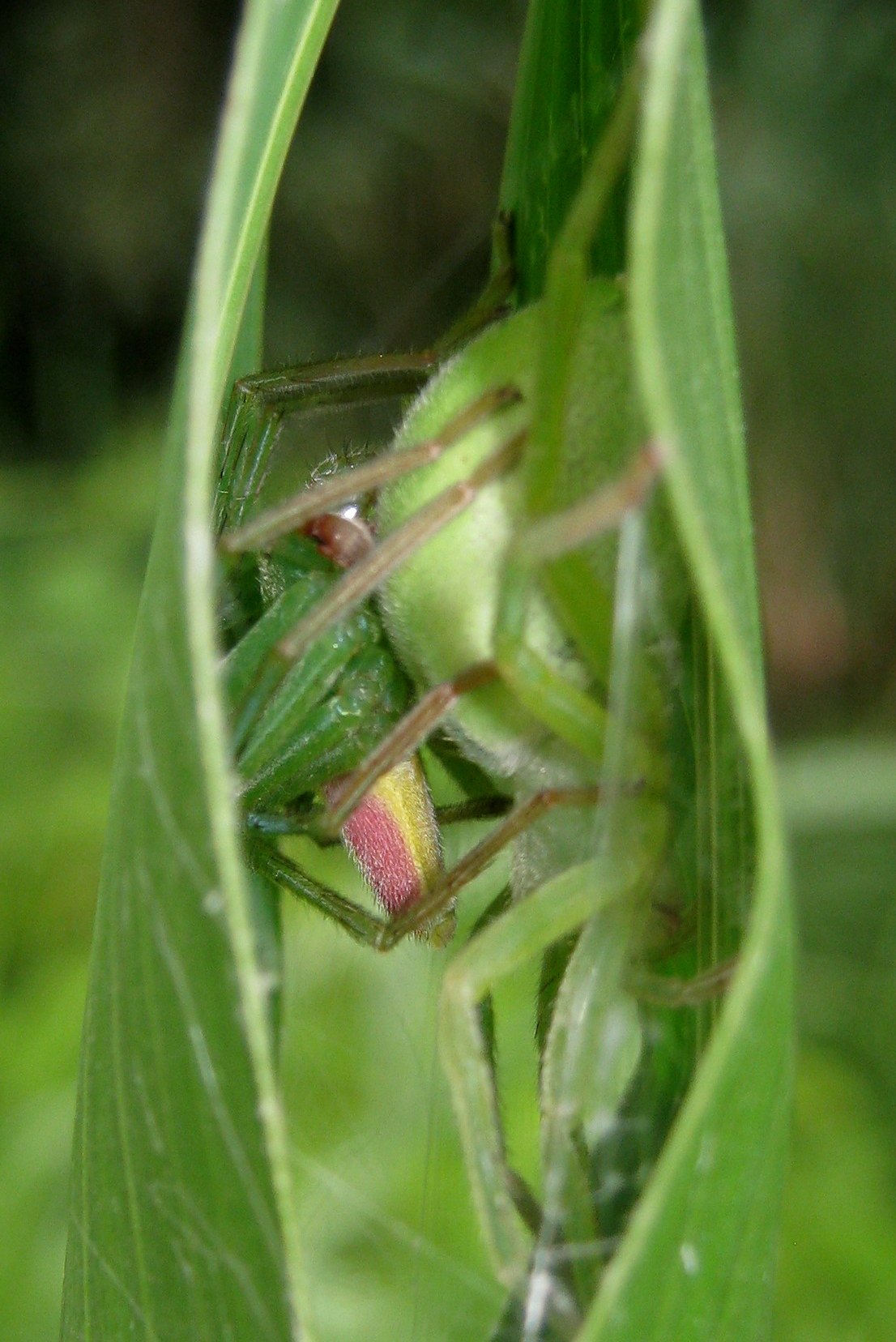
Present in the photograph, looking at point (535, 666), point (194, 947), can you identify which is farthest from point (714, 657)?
point (194, 947)

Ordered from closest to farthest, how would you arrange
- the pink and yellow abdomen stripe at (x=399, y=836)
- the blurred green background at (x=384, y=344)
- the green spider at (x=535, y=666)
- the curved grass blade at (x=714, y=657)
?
the curved grass blade at (x=714, y=657), the green spider at (x=535, y=666), the pink and yellow abdomen stripe at (x=399, y=836), the blurred green background at (x=384, y=344)

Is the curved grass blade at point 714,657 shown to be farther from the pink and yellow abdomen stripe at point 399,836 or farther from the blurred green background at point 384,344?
the blurred green background at point 384,344

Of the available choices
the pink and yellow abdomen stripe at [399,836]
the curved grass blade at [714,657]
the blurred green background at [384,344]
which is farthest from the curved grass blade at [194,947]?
the blurred green background at [384,344]

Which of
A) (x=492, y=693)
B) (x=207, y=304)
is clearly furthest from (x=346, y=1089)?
(x=207, y=304)

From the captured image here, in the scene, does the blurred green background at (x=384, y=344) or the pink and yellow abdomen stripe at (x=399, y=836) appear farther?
the blurred green background at (x=384, y=344)

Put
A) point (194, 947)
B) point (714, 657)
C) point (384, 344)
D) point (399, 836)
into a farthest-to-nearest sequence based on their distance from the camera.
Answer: point (384, 344)
point (399, 836)
point (714, 657)
point (194, 947)

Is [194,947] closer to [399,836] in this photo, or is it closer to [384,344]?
[399,836]

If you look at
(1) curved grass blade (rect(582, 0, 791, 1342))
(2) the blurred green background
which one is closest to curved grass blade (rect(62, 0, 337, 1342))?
(1) curved grass blade (rect(582, 0, 791, 1342))
